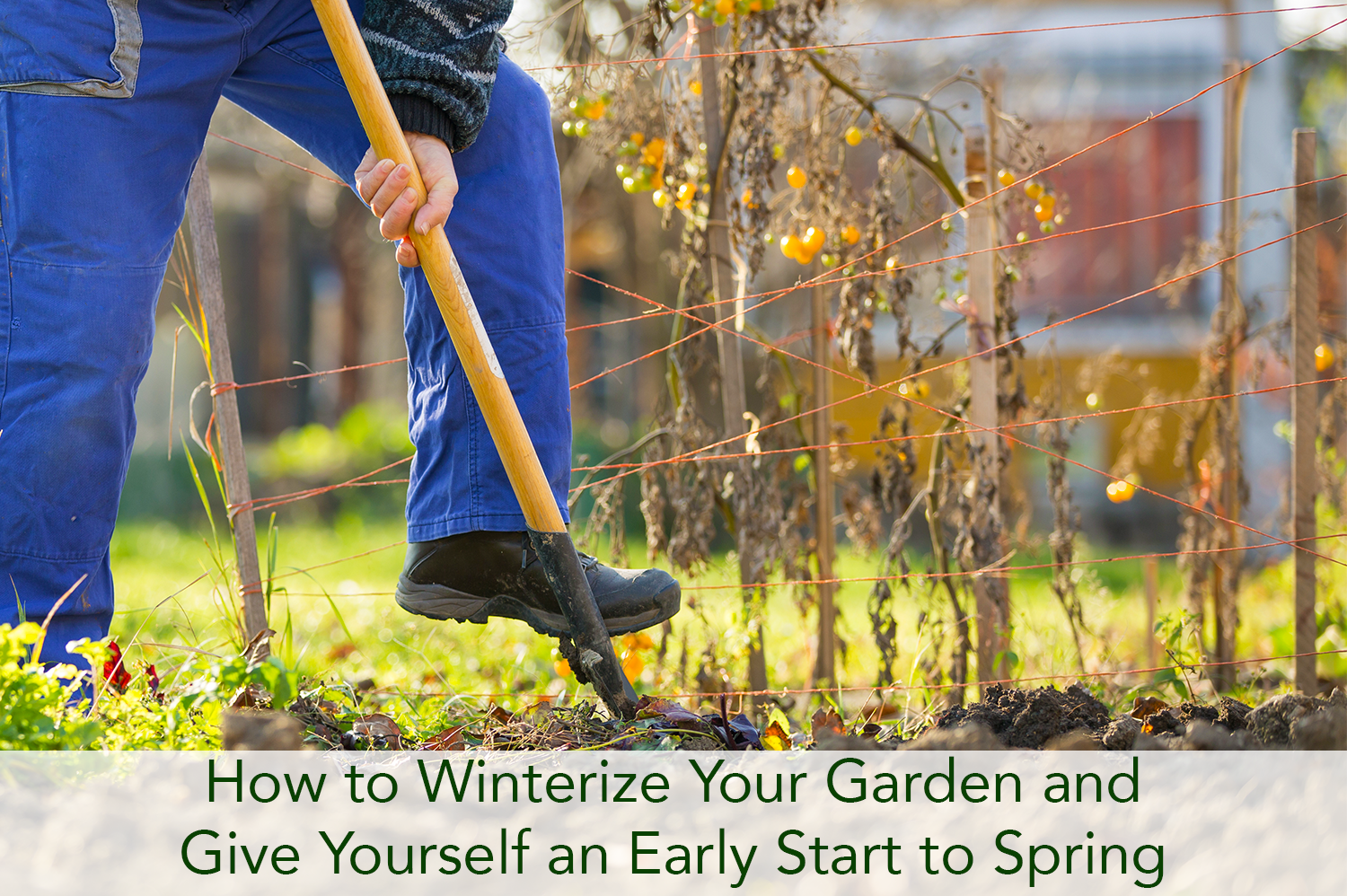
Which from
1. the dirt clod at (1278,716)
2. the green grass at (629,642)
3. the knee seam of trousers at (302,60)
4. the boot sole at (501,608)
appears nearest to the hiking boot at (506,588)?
the boot sole at (501,608)

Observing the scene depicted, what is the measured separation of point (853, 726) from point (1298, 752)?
0.67 metres

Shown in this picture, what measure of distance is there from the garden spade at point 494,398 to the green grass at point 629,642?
0.45 m

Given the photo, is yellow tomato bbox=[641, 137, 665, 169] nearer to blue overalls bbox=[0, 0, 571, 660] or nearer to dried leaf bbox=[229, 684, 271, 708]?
blue overalls bbox=[0, 0, 571, 660]

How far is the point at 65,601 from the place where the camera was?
1523 mm

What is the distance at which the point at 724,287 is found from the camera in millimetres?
2512

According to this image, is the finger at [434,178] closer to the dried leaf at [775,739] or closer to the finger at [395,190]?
the finger at [395,190]

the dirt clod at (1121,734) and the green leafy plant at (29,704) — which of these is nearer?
the green leafy plant at (29,704)

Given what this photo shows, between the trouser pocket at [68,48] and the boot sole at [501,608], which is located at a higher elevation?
the trouser pocket at [68,48]

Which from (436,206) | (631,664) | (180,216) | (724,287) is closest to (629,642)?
(631,664)

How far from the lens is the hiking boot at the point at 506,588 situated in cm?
174

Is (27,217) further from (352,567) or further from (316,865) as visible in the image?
(352,567)

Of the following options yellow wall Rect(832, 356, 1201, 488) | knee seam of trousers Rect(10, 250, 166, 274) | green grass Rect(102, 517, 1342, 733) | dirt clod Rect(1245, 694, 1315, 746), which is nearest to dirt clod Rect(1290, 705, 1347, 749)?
dirt clod Rect(1245, 694, 1315, 746)

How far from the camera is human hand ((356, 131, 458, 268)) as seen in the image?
1566 millimetres

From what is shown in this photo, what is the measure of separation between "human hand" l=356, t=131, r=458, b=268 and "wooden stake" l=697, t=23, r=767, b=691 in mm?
A: 929
